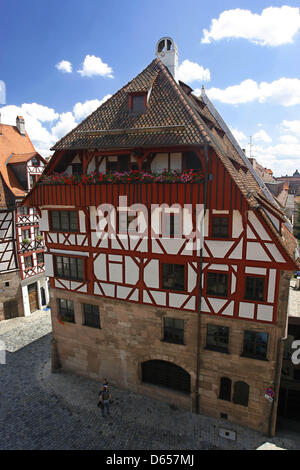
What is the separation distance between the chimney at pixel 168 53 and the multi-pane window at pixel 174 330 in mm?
12808

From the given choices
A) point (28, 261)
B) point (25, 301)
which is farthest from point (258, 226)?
point (25, 301)

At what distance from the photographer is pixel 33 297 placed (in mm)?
24750

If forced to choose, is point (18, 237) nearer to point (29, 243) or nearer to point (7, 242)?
point (7, 242)

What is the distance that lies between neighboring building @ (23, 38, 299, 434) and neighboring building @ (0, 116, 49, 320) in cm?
833

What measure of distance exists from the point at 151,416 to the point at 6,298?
50.5 ft

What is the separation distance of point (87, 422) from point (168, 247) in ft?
29.5

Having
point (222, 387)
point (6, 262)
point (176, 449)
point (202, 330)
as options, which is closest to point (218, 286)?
point (202, 330)

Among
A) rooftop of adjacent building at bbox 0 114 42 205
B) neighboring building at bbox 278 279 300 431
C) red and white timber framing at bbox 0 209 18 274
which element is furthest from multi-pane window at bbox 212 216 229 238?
red and white timber framing at bbox 0 209 18 274

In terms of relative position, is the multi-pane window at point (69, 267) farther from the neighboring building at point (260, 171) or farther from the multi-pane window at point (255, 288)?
the neighboring building at point (260, 171)

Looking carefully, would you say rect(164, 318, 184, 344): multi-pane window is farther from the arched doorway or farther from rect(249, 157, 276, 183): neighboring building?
rect(249, 157, 276, 183): neighboring building

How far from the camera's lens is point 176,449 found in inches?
465

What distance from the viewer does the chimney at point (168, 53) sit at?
1527cm
